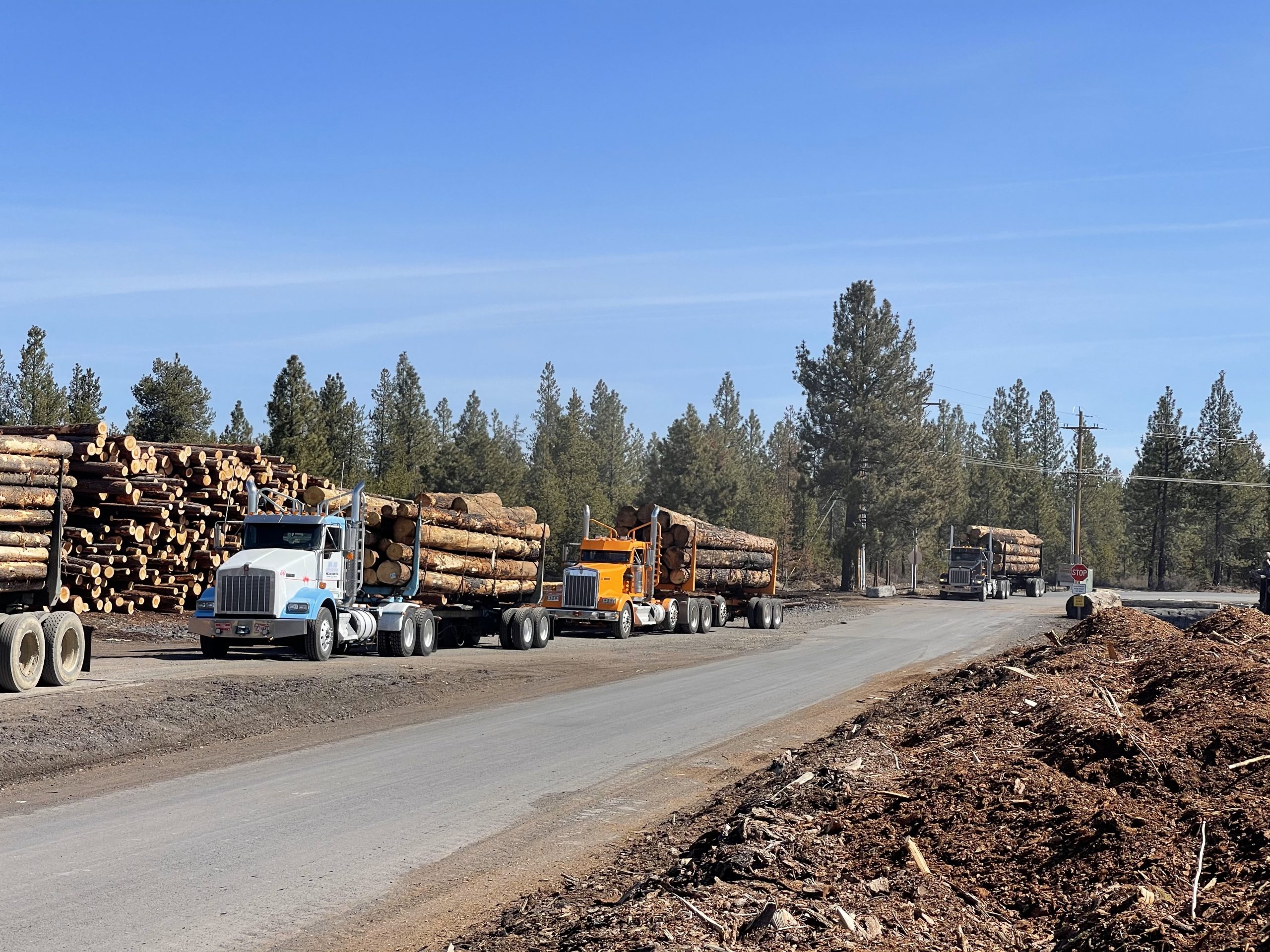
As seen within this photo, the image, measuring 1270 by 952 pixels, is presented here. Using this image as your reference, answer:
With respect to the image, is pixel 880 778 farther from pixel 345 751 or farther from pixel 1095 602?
pixel 1095 602

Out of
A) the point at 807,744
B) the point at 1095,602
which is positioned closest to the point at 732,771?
the point at 807,744

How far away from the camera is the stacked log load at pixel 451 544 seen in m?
26.2

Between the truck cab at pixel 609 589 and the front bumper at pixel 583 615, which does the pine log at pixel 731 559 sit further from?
the front bumper at pixel 583 615

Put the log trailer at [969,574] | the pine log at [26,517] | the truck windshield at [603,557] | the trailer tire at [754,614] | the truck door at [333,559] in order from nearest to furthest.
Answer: the pine log at [26,517], the truck door at [333,559], the truck windshield at [603,557], the trailer tire at [754,614], the log trailer at [969,574]

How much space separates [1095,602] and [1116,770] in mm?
32781

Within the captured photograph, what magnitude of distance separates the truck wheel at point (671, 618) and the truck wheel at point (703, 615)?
77 cm

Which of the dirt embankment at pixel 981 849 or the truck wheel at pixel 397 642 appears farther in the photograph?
the truck wheel at pixel 397 642

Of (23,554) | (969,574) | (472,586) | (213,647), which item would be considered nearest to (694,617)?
(472,586)

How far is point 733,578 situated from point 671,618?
4942 mm

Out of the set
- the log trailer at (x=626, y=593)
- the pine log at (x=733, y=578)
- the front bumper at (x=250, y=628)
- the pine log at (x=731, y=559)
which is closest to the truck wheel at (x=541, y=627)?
the log trailer at (x=626, y=593)

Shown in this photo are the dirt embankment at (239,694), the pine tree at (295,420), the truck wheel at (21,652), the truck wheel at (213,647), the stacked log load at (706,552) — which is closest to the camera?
the dirt embankment at (239,694)

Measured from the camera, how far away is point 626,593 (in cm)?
3262

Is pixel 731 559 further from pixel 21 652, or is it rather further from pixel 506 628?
pixel 21 652

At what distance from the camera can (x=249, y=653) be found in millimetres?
24391
